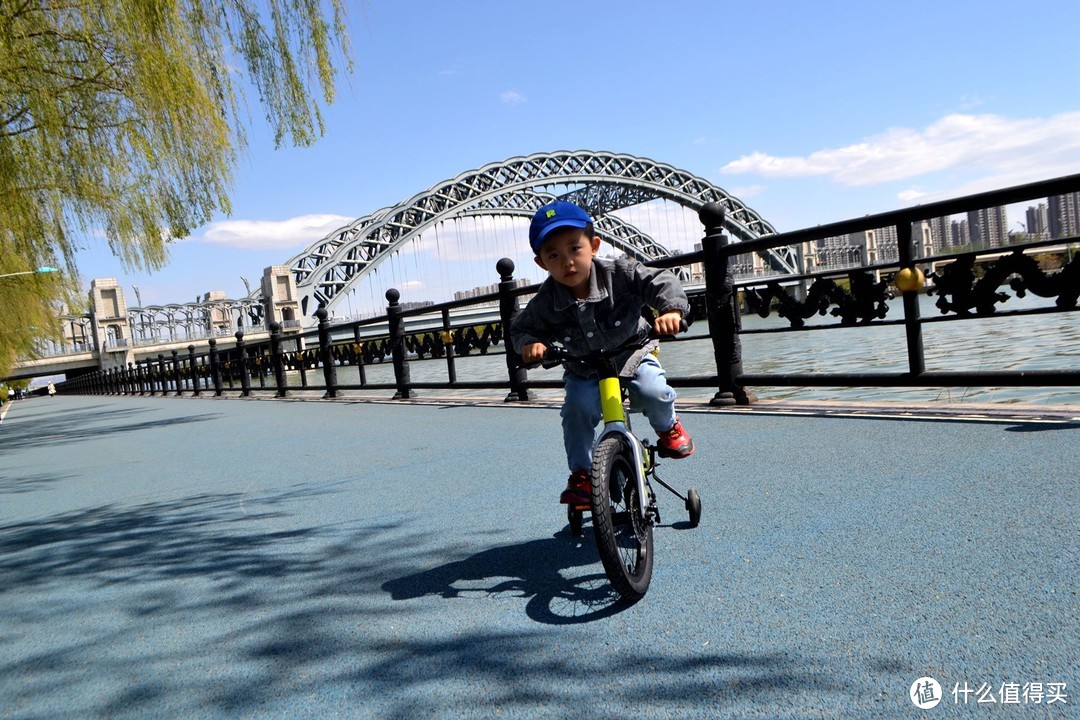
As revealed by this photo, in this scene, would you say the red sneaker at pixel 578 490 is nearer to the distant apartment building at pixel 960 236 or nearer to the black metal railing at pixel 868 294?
the black metal railing at pixel 868 294

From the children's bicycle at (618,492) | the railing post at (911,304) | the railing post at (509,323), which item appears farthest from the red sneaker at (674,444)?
the railing post at (509,323)

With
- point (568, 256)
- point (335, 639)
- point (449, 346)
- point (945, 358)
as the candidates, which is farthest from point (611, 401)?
point (449, 346)

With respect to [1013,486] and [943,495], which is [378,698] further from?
[1013,486]

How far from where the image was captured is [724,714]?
1.46 meters

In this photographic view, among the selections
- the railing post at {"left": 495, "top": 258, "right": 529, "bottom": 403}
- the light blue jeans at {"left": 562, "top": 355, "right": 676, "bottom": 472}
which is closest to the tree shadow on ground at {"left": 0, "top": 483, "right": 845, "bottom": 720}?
the light blue jeans at {"left": 562, "top": 355, "right": 676, "bottom": 472}

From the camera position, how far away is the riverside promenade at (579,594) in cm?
159

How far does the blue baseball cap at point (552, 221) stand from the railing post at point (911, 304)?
109 inches

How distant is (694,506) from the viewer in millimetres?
2627

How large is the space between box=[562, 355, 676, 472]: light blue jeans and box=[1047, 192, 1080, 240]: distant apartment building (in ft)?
8.76

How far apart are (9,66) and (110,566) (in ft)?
20.1

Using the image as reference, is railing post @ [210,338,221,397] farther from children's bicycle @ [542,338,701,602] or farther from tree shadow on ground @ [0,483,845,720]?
children's bicycle @ [542,338,701,602]

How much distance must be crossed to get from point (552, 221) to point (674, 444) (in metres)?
0.83

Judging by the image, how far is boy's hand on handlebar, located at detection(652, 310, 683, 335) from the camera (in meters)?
2.16

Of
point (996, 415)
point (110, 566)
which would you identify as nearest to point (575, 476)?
point (110, 566)
